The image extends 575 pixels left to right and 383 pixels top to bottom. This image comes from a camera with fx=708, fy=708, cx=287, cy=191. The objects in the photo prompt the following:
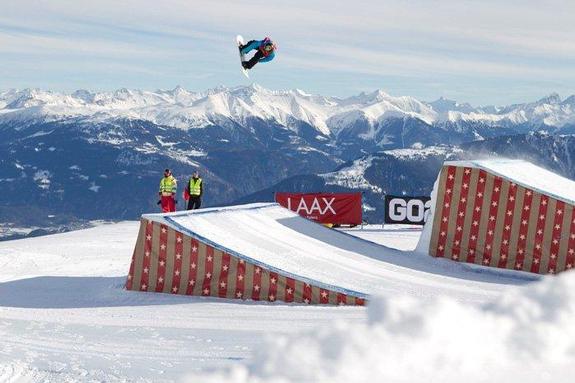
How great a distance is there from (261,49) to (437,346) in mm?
19999

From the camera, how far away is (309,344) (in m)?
2.59

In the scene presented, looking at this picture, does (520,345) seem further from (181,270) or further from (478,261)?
(478,261)

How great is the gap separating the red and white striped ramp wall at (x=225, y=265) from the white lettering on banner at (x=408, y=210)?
55.7 feet

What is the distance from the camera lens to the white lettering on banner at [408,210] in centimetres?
3297

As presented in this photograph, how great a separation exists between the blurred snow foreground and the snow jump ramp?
1023 centimetres

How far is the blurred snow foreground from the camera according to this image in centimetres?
251

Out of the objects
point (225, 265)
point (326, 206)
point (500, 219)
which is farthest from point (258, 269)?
point (326, 206)

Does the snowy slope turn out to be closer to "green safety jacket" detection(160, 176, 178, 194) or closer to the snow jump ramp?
the snow jump ramp

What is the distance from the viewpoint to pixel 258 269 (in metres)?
13.9

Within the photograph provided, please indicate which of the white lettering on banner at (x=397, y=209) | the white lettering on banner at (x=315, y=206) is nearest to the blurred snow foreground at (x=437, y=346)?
the white lettering on banner at (x=315, y=206)

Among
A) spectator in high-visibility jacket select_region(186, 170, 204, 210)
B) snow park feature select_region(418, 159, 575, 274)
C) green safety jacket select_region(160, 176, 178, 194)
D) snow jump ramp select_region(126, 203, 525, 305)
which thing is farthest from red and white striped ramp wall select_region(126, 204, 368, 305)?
spectator in high-visibility jacket select_region(186, 170, 204, 210)

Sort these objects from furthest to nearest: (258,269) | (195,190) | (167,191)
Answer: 1. (195,190)
2. (167,191)
3. (258,269)

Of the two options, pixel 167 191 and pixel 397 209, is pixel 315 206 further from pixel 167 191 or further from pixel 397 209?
pixel 167 191

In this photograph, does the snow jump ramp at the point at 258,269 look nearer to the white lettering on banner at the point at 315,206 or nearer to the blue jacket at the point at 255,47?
the blue jacket at the point at 255,47
